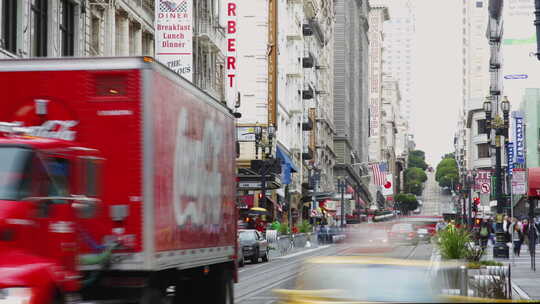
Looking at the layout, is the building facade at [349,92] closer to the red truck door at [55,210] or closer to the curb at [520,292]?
the curb at [520,292]

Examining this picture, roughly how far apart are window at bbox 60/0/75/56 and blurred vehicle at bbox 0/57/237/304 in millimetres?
20671

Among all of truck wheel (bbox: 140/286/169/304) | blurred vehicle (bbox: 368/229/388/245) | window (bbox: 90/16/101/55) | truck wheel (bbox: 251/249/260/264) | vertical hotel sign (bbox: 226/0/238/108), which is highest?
vertical hotel sign (bbox: 226/0/238/108)

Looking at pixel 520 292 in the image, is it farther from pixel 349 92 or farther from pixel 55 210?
pixel 349 92

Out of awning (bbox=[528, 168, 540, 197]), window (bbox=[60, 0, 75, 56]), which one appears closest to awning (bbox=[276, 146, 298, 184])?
window (bbox=[60, 0, 75, 56])

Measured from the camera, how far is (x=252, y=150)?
2771 inches

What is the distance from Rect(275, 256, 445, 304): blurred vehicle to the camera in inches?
397

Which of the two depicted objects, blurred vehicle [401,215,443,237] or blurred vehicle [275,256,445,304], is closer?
blurred vehicle [275,256,445,304]

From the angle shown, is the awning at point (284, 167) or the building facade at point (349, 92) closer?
the awning at point (284, 167)

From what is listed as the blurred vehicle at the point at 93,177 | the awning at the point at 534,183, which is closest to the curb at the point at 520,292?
the awning at the point at 534,183

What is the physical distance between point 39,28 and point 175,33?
5.80 m

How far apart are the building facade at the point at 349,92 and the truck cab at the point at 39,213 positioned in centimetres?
11982

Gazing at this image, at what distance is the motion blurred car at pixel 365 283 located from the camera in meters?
10.0

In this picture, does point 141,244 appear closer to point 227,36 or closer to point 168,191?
point 168,191

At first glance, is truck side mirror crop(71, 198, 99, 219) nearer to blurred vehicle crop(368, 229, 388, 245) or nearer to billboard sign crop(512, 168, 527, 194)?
blurred vehicle crop(368, 229, 388, 245)
